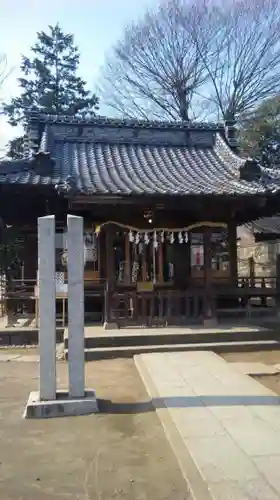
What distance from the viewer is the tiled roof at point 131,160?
12.1m

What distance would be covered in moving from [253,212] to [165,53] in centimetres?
1648

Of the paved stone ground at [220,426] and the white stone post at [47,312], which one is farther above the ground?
the white stone post at [47,312]

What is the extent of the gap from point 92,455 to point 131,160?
11338 mm

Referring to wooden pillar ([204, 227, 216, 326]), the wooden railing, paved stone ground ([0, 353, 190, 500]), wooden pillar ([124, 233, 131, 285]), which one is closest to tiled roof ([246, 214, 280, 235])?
the wooden railing

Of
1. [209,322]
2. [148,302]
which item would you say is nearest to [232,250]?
[209,322]

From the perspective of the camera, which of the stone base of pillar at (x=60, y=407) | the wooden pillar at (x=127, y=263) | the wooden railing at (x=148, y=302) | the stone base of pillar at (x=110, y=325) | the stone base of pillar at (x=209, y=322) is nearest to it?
the stone base of pillar at (x=60, y=407)

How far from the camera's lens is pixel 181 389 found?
258 inches

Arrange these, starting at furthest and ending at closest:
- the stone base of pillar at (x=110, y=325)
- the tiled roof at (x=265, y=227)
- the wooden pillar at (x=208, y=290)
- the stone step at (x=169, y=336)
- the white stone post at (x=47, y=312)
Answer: the tiled roof at (x=265, y=227), the wooden pillar at (x=208, y=290), the stone base of pillar at (x=110, y=325), the stone step at (x=169, y=336), the white stone post at (x=47, y=312)

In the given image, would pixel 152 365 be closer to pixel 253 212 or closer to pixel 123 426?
pixel 123 426

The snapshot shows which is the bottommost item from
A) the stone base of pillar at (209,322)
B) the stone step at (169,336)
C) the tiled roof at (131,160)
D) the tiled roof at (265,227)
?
the stone step at (169,336)

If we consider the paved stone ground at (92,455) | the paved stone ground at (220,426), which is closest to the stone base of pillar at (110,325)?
the paved stone ground at (220,426)

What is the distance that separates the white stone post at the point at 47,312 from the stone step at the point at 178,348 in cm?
359

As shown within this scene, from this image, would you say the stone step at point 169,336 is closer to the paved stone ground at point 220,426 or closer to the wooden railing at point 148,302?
the wooden railing at point 148,302

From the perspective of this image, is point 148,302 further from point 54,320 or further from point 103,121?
point 103,121
